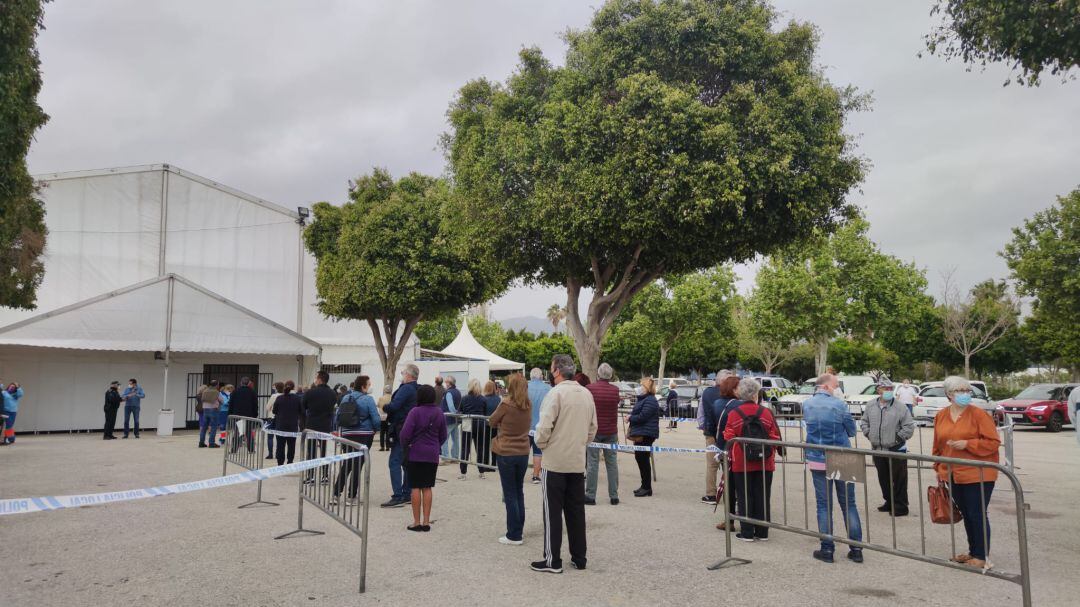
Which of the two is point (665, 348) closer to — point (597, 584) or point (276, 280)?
point (276, 280)

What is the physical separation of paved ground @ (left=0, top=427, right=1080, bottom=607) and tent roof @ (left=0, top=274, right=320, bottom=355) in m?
10.3

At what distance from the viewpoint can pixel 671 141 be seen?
11.8 metres

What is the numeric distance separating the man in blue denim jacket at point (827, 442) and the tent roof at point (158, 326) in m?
19.1

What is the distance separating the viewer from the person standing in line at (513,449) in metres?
7.04

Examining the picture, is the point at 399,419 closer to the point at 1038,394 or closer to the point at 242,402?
the point at 242,402

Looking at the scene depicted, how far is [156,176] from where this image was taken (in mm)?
27172

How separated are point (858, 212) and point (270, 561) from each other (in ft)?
38.9

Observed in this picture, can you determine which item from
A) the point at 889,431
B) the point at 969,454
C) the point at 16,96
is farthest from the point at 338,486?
the point at 16,96

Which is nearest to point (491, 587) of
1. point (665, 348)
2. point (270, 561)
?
point (270, 561)

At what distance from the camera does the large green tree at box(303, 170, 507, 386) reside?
22.1 meters

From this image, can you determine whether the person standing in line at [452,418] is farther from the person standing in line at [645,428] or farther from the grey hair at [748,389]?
the grey hair at [748,389]

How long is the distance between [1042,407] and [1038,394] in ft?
4.66

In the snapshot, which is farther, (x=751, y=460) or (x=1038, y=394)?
Result: (x=1038, y=394)

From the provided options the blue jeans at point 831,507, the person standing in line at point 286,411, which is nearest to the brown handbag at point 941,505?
the blue jeans at point 831,507
